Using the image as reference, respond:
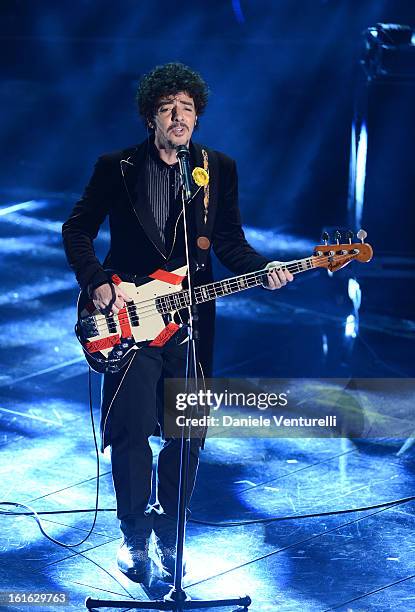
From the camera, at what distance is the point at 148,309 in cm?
441

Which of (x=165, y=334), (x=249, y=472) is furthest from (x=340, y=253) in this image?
(x=249, y=472)

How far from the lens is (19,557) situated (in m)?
4.83

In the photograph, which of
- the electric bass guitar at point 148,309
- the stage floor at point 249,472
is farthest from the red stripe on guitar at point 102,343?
the stage floor at point 249,472

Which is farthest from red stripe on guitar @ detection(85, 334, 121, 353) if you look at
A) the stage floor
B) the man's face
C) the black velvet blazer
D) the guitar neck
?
the stage floor

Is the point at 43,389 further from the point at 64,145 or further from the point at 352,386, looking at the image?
the point at 64,145

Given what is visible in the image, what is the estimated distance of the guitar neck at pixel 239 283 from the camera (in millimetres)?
4383

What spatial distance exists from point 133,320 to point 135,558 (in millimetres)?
969

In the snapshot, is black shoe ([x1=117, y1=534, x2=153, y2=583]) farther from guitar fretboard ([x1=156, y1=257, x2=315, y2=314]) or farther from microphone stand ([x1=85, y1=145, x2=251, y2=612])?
guitar fretboard ([x1=156, y1=257, x2=315, y2=314])

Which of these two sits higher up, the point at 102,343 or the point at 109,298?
the point at 109,298

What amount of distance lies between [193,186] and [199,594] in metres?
1.64

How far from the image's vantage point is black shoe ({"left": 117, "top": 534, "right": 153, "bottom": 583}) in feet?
15.0

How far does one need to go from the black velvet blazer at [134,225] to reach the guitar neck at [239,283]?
0.07 m

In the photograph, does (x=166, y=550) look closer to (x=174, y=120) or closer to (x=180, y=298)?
(x=180, y=298)

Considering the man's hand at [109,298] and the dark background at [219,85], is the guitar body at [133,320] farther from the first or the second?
the dark background at [219,85]
